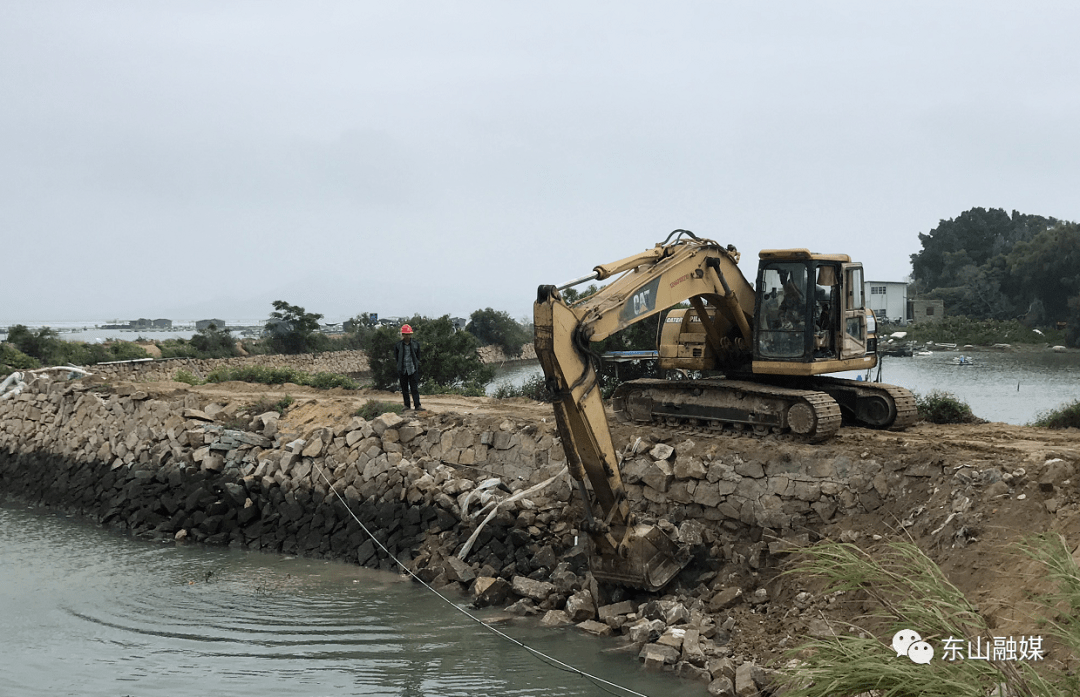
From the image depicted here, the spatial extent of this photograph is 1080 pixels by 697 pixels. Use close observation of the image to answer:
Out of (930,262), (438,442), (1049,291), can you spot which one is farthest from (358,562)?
(930,262)

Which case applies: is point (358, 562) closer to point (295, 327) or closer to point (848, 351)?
point (848, 351)

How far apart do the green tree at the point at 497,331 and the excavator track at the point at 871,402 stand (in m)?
43.7

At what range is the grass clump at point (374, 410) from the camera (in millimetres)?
16672

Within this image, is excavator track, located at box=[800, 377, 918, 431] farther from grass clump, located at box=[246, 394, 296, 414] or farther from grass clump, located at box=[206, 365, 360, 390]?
grass clump, located at box=[206, 365, 360, 390]

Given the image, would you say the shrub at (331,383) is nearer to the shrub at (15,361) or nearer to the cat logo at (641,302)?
the cat logo at (641,302)

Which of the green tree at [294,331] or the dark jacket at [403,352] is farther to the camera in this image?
the green tree at [294,331]

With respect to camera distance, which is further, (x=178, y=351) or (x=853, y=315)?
(x=178, y=351)

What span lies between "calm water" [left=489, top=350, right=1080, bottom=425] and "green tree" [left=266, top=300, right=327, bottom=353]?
35.1 ft

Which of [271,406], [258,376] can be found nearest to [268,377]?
[258,376]

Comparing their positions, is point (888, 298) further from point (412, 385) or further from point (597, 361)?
point (597, 361)

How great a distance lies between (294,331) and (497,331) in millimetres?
14809

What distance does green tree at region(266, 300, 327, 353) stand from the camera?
4681cm

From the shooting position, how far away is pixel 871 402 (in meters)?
13.4

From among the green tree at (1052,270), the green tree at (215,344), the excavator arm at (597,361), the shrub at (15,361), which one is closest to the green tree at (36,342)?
the shrub at (15,361)
